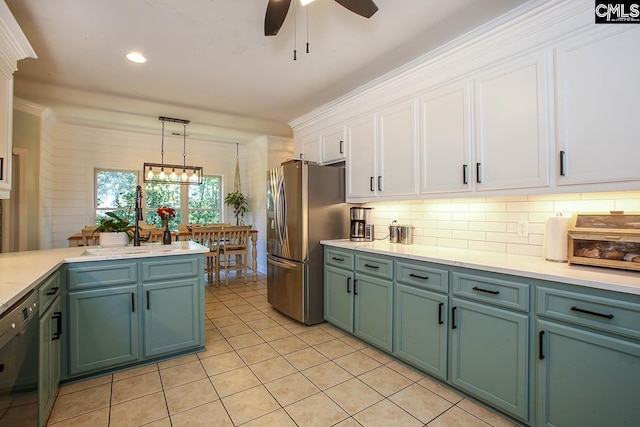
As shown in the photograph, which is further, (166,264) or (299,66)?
(299,66)

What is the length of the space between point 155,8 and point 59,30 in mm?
865

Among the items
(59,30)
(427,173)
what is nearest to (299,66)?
(427,173)

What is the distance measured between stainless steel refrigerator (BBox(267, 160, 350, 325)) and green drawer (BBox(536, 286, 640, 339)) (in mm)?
2056

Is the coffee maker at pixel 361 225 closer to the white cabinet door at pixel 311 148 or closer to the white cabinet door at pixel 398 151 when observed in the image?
the white cabinet door at pixel 398 151

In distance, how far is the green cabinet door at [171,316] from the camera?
242cm

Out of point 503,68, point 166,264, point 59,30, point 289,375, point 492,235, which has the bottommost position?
point 289,375

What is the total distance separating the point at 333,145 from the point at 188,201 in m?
3.71

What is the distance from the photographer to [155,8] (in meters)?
2.02

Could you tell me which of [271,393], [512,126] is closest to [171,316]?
[271,393]

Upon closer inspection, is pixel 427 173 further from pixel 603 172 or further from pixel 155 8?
pixel 155 8

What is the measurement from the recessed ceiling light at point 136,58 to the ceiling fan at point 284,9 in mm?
1403

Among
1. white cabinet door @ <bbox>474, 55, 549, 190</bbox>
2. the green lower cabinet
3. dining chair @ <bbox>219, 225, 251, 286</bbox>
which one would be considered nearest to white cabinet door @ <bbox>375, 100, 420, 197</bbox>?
white cabinet door @ <bbox>474, 55, 549, 190</bbox>

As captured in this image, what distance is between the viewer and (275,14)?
1.81 m

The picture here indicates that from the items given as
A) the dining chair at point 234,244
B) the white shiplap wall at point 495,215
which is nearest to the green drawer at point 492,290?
the white shiplap wall at point 495,215
